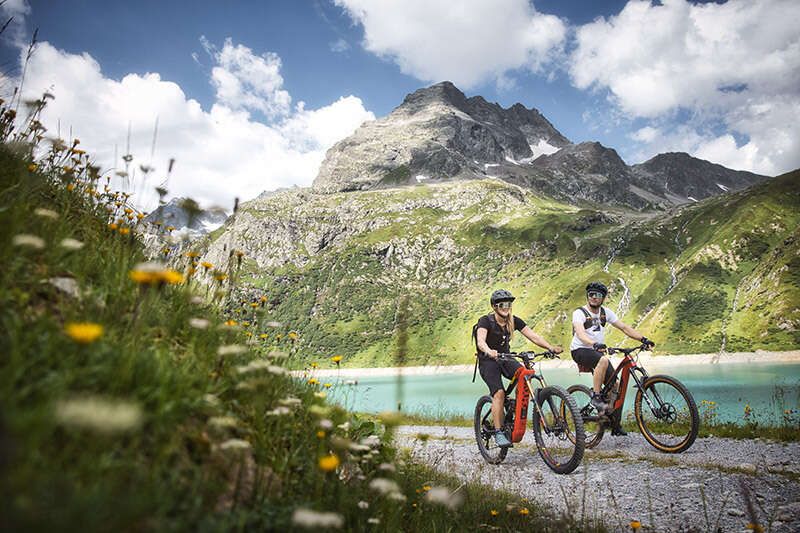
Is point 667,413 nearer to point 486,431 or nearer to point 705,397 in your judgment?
point 486,431

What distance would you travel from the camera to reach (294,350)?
5.18 meters

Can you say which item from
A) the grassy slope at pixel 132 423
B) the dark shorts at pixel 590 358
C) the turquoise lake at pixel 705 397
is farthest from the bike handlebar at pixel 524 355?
the grassy slope at pixel 132 423

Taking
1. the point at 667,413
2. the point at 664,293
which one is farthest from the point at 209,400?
the point at 664,293

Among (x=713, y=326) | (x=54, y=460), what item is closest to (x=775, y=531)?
(x=54, y=460)

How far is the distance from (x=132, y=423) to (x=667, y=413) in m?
9.79

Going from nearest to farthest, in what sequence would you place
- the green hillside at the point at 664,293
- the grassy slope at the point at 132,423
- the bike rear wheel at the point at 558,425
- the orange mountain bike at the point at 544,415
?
the grassy slope at the point at 132,423 → the bike rear wheel at the point at 558,425 → the orange mountain bike at the point at 544,415 → the green hillside at the point at 664,293

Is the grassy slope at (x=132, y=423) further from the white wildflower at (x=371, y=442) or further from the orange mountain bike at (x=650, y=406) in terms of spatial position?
the orange mountain bike at (x=650, y=406)

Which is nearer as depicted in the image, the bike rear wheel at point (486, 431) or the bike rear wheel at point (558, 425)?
the bike rear wheel at point (558, 425)

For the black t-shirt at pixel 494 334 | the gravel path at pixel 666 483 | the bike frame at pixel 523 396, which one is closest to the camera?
the gravel path at pixel 666 483

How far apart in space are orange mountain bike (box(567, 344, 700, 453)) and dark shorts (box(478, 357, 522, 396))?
1.55 m

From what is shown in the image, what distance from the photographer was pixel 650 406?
8.58 m

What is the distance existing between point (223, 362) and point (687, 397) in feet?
27.2

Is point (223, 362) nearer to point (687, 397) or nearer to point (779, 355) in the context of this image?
Answer: point (687, 397)

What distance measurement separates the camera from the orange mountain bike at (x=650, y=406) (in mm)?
8211
